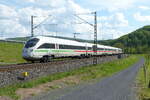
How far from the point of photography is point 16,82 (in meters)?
20.8

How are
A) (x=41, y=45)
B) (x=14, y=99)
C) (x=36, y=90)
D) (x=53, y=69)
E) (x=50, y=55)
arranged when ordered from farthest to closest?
(x=50, y=55), (x=41, y=45), (x=53, y=69), (x=36, y=90), (x=14, y=99)

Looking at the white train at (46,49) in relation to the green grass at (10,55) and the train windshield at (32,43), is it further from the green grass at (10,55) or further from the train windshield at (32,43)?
the green grass at (10,55)

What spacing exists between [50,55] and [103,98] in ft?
56.5

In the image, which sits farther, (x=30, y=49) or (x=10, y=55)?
(x=10, y=55)

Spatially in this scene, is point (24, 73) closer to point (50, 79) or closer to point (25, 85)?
point (25, 85)

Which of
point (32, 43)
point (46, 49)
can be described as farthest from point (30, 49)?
point (46, 49)

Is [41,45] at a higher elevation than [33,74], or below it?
higher

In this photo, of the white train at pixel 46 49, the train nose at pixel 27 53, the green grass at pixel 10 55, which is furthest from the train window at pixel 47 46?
the green grass at pixel 10 55

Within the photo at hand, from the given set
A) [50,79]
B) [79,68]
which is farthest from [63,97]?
[79,68]

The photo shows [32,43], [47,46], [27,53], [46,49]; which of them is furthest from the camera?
[47,46]

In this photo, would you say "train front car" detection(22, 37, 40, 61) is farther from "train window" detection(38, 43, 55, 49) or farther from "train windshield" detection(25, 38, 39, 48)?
"train window" detection(38, 43, 55, 49)

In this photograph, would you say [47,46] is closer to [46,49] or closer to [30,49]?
[46,49]

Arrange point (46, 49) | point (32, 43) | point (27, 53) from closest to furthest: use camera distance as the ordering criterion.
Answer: point (27, 53) → point (32, 43) → point (46, 49)

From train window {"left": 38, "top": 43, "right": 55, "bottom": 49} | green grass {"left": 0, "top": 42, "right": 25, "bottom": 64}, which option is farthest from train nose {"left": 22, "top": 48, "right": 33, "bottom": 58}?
green grass {"left": 0, "top": 42, "right": 25, "bottom": 64}
